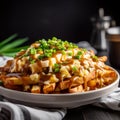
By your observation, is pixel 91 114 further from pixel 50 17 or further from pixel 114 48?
pixel 50 17

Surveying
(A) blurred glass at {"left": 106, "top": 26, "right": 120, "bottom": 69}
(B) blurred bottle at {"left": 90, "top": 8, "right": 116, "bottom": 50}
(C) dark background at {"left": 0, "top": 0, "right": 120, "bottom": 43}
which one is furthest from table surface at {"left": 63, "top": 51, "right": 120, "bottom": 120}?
(C) dark background at {"left": 0, "top": 0, "right": 120, "bottom": 43}

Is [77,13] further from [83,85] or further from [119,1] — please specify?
[83,85]

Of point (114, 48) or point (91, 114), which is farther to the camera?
point (114, 48)

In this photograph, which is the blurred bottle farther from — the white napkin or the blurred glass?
the white napkin

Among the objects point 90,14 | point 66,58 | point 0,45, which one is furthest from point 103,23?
point 66,58

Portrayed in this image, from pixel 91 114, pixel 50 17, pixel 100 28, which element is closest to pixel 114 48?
pixel 91 114

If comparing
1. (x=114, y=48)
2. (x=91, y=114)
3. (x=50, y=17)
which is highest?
(x=50, y=17)

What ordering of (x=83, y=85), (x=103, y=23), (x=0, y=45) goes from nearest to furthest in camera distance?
(x=83, y=85) < (x=0, y=45) < (x=103, y=23)
